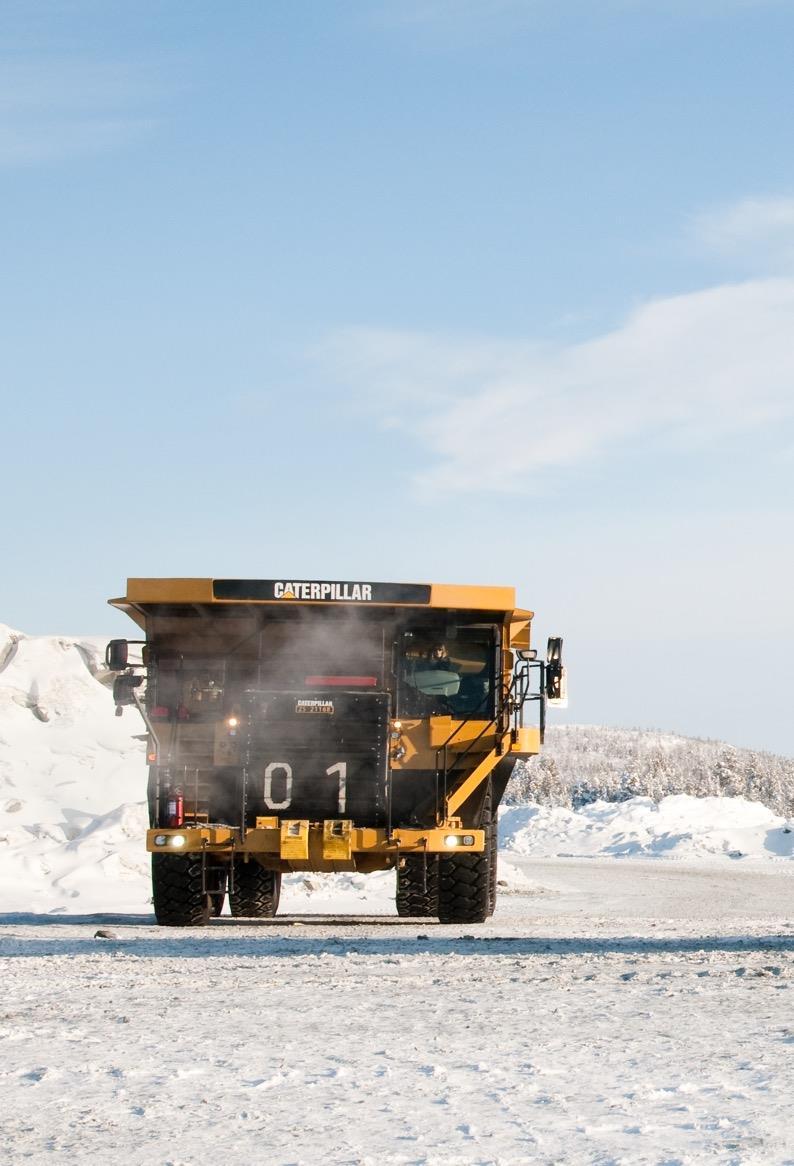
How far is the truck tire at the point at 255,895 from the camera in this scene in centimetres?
1839

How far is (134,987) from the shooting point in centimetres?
973

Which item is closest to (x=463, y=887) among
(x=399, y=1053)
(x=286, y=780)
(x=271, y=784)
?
(x=286, y=780)

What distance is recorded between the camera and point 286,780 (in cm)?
1620

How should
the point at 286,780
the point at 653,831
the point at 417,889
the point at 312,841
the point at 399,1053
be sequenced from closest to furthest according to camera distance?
the point at 399,1053
the point at 312,841
the point at 286,780
the point at 417,889
the point at 653,831

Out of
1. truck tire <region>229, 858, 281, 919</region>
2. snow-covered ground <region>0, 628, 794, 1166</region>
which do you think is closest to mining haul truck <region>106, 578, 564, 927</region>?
snow-covered ground <region>0, 628, 794, 1166</region>

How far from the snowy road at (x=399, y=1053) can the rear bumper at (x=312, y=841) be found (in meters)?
2.56

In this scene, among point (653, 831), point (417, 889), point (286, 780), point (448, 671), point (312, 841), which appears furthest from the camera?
point (653, 831)

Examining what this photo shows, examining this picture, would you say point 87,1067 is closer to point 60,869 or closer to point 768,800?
point 60,869

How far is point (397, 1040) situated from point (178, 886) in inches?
376

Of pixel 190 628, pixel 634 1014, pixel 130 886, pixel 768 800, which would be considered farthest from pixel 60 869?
pixel 768 800

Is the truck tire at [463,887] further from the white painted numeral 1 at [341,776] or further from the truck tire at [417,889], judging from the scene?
the white painted numeral 1 at [341,776]

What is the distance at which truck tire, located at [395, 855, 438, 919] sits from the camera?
16.5 meters

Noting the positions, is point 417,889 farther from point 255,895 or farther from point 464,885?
point 255,895

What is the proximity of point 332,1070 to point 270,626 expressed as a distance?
34.3 feet
